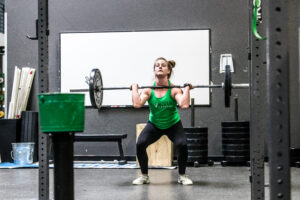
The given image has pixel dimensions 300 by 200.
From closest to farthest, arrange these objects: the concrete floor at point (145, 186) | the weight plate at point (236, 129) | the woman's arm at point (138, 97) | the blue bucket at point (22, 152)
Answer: the concrete floor at point (145, 186) < the woman's arm at point (138, 97) < the weight plate at point (236, 129) < the blue bucket at point (22, 152)

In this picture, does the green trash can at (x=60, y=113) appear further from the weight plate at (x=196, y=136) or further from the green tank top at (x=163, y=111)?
the weight plate at (x=196, y=136)

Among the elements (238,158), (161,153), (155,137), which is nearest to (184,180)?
(155,137)

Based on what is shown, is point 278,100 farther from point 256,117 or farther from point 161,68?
point 161,68

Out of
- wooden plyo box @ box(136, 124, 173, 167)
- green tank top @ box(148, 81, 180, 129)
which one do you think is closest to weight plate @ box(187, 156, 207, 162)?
wooden plyo box @ box(136, 124, 173, 167)

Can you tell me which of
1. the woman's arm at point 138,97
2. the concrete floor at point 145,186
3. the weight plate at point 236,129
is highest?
the woman's arm at point 138,97

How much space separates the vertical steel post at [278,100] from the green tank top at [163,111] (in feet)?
9.47

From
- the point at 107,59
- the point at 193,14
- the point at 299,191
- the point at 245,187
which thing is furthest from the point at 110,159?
the point at 299,191

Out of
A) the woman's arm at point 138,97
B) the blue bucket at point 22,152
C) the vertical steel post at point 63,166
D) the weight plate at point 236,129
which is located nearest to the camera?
the vertical steel post at point 63,166

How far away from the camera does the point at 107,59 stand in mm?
6926

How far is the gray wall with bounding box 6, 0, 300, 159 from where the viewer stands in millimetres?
6801


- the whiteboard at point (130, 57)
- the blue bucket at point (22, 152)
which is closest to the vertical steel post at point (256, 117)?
the whiteboard at point (130, 57)

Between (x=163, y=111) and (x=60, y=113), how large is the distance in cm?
237

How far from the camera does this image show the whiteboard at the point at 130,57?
6773mm

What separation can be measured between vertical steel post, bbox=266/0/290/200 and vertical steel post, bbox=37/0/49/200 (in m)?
1.46
